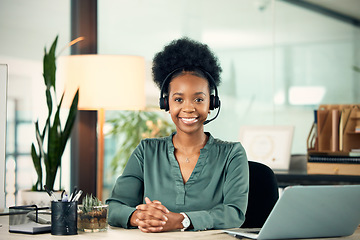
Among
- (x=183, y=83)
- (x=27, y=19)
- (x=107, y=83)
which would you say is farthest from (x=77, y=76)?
(x=183, y=83)

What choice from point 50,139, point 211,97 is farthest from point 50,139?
point 211,97

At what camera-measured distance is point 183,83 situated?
201 centimetres

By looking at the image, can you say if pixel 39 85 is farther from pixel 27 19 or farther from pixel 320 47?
pixel 320 47

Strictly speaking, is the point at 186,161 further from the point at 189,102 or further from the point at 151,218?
the point at 151,218

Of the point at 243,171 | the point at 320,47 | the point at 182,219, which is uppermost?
the point at 320,47

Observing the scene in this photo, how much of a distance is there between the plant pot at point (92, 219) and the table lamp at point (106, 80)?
2038 mm

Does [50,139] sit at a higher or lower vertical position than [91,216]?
higher

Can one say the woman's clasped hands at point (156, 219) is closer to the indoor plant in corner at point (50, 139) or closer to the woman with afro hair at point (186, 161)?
the woman with afro hair at point (186, 161)

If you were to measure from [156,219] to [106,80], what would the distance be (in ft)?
6.92

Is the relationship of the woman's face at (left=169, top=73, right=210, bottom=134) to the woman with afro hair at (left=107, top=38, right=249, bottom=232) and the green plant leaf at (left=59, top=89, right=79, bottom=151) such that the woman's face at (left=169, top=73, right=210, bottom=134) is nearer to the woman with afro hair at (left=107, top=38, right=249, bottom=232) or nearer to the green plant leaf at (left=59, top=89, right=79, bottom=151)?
the woman with afro hair at (left=107, top=38, right=249, bottom=232)

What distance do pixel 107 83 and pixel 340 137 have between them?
149 centimetres

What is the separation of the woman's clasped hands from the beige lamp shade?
2023mm

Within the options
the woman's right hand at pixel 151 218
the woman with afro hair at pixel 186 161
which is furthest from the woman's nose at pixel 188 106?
the woman's right hand at pixel 151 218

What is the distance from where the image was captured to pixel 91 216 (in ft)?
5.69
